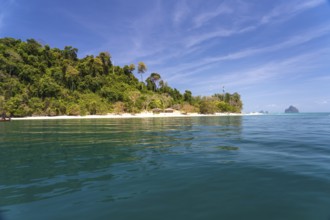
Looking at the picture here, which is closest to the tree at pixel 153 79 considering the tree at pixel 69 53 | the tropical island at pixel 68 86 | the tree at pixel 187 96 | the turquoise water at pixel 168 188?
the tropical island at pixel 68 86

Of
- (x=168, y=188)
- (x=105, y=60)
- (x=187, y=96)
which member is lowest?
(x=168, y=188)

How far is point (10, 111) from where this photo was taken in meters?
61.3

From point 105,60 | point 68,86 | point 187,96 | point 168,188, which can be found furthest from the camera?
point 187,96

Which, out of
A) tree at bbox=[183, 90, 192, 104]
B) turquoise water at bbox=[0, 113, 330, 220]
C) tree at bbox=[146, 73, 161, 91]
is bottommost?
turquoise water at bbox=[0, 113, 330, 220]

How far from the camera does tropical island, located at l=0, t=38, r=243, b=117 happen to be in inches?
2793

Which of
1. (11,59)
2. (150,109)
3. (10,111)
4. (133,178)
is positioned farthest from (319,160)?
(11,59)

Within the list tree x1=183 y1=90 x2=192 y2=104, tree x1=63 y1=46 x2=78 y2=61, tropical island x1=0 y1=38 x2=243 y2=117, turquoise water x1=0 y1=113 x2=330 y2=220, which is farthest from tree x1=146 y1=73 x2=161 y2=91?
turquoise water x1=0 y1=113 x2=330 y2=220

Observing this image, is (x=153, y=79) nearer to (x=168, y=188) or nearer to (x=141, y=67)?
(x=141, y=67)

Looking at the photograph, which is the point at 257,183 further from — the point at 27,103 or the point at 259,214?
the point at 27,103

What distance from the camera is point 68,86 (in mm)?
94312

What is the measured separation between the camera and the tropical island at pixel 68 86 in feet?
233

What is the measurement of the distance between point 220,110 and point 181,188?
134258mm

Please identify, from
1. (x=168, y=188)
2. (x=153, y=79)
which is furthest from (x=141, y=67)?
(x=168, y=188)

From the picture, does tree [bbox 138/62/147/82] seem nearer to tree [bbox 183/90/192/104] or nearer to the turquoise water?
tree [bbox 183/90/192/104]
